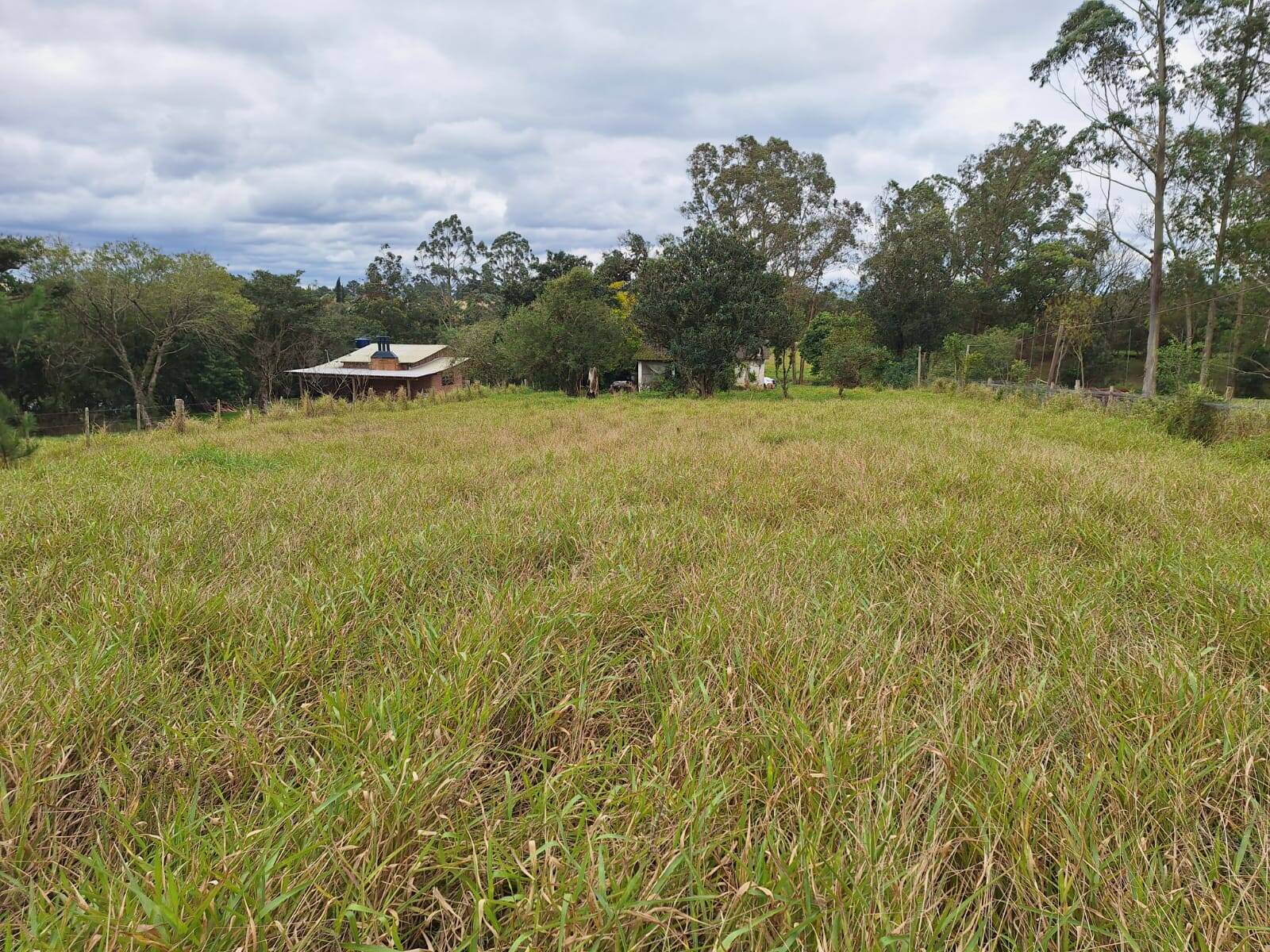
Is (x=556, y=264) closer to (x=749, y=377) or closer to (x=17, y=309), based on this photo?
(x=749, y=377)

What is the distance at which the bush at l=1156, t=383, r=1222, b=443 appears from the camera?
25.0 ft

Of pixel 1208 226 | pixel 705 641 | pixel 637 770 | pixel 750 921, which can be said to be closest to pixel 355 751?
pixel 637 770

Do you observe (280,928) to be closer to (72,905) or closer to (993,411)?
(72,905)

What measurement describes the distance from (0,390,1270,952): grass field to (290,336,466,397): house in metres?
27.3

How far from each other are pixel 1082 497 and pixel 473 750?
451 centimetres

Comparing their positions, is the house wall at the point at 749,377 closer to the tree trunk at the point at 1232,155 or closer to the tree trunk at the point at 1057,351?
the tree trunk at the point at 1057,351

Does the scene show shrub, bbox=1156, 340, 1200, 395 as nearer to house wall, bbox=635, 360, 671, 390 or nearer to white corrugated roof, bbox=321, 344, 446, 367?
house wall, bbox=635, 360, 671, 390

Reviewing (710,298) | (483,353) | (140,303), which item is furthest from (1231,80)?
(140,303)

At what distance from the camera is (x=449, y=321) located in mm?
50000

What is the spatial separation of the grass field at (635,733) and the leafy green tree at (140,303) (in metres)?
27.5

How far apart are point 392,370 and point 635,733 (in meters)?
31.7

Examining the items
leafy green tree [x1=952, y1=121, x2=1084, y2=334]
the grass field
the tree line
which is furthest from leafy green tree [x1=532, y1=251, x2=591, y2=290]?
the grass field

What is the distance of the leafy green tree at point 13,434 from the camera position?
6.10 metres

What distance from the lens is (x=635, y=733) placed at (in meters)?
1.70
